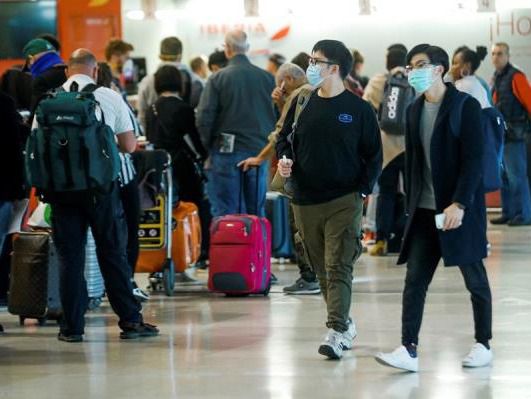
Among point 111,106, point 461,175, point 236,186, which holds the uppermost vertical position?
point 111,106

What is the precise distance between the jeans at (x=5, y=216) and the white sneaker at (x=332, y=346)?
110 inches

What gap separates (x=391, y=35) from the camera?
18.7 meters

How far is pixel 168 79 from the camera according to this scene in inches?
464

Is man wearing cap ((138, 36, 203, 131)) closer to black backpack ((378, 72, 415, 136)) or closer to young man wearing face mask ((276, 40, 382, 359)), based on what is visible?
black backpack ((378, 72, 415, 136))

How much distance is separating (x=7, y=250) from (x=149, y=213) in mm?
1118

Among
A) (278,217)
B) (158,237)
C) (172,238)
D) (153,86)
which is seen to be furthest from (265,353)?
(153,86)

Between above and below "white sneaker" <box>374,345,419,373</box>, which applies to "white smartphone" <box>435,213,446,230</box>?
above

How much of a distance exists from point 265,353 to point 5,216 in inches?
97.8

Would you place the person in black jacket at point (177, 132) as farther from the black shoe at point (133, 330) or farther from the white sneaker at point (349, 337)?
the white sneaker at point (349, 337)

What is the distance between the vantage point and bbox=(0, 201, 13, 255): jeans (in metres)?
9.81

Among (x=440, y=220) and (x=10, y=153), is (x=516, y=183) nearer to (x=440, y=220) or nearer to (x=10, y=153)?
(x=10, y=153)

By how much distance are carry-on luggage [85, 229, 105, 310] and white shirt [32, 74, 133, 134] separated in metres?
1.12

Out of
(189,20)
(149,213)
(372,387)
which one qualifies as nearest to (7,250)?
(149,213)

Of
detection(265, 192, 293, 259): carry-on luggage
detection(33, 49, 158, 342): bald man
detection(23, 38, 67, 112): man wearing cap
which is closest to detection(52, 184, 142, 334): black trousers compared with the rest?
detection(33, 49, 158, 342): bald man
